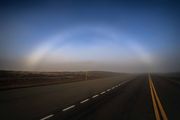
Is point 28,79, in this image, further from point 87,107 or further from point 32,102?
point 87,107

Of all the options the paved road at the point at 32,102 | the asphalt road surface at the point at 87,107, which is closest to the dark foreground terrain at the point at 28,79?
the paved road at the point at 32,102

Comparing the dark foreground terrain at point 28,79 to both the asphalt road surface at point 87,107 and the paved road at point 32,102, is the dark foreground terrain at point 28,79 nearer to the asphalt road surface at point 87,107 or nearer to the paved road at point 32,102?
the paved road at point 32,102

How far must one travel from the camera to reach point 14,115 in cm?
892

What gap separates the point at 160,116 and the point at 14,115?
18.6ft

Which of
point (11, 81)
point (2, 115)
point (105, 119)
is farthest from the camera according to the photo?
point (11, 81)

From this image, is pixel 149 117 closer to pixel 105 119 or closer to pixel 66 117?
pixel 105 119

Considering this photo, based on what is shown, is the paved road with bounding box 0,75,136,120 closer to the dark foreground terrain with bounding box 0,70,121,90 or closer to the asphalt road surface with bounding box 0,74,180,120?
the asphalt road surface with bounding box 0,74,180,120

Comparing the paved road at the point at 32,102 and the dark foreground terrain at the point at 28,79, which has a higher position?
the dark foreground terrain at the point at 28,79

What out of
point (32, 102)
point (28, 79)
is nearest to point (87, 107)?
point (32, 102)

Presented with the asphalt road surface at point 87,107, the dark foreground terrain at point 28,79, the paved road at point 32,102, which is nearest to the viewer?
the asphalt road surface at point 87,107

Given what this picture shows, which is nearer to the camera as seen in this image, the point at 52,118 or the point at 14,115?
the point at 52,118

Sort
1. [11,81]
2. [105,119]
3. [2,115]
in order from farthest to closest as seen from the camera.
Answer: [11,81] < [2,115] < [105,119]

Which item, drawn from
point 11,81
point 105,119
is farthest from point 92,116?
point 11,81

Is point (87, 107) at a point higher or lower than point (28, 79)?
lower
